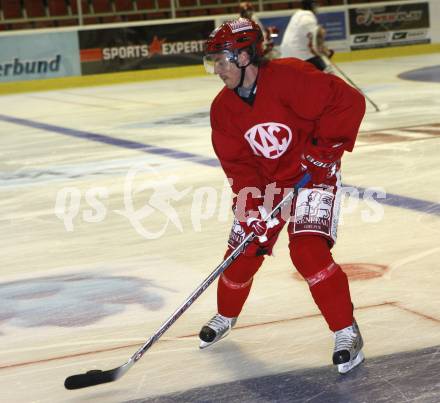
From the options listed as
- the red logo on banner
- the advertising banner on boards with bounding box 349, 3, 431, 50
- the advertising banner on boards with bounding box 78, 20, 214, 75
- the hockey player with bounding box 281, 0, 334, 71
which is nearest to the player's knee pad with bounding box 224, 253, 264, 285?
the hockey player with bounding box 281, 0, 334, 71

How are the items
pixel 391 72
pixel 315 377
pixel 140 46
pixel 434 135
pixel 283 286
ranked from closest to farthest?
pixel 315 377 → pixel 283 286 → pixel 434 135 → pixel 391 72 → pixel 140 46

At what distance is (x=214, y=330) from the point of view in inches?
132

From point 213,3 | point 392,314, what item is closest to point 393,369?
point 392,314

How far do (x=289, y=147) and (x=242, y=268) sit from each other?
1.42 ft

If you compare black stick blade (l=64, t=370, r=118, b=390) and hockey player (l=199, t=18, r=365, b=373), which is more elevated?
hockey player (l=199, t=18, r=365, b=373)

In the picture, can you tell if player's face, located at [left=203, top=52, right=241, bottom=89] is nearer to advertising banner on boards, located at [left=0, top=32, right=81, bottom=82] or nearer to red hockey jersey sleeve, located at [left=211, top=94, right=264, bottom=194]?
red hockey jersey sleeve, located at [left=211, top=94, right=264, bottom=194]

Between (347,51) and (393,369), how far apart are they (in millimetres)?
14190

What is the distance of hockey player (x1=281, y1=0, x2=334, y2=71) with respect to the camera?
401 inches

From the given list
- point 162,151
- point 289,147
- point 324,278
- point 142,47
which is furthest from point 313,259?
point 142,47

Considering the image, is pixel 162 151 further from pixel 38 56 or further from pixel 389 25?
pixel 389 25

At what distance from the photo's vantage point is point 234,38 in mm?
3133

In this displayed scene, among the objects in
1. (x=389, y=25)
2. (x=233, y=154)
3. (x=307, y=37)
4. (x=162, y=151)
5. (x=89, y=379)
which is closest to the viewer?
(x=89, y=379)

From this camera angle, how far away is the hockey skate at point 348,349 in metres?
3.00

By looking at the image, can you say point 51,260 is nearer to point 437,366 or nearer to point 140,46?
point 437,366
